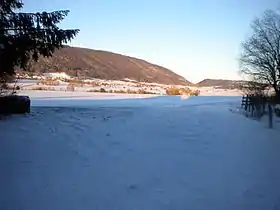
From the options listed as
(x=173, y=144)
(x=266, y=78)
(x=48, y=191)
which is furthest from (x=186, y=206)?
(x=266, y=78)

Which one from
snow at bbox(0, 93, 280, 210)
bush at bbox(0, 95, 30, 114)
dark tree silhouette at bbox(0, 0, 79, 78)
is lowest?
snow at bbox(0, 93, 280, 210)

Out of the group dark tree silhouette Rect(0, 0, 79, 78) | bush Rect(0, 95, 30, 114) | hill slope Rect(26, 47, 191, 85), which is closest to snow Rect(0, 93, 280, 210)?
bush Rect(0, 95, 30, 114)

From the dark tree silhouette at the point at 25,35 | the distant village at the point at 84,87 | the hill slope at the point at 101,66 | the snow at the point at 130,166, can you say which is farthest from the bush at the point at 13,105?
the hill slope at the point at 101,66

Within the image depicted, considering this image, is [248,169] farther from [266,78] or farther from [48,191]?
[266,78]

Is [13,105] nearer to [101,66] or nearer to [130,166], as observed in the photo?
[130,166]

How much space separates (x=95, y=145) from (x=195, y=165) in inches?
112

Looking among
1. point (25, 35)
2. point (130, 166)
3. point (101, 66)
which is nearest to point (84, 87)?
point (25, 35)

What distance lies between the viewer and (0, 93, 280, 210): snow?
6.26m

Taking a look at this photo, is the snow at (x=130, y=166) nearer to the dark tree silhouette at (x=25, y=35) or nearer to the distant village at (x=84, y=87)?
the dark tree silhouette at (x=25, y=35)

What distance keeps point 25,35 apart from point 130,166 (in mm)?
3701

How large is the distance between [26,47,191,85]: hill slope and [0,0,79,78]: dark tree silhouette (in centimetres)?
5749

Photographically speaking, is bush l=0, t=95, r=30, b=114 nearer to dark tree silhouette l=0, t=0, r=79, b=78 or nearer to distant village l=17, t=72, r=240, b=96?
dark tree silhouette l=0, t=0, r=79, b=78

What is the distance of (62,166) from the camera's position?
798 centimetres

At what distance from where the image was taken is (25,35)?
8.40 meters
